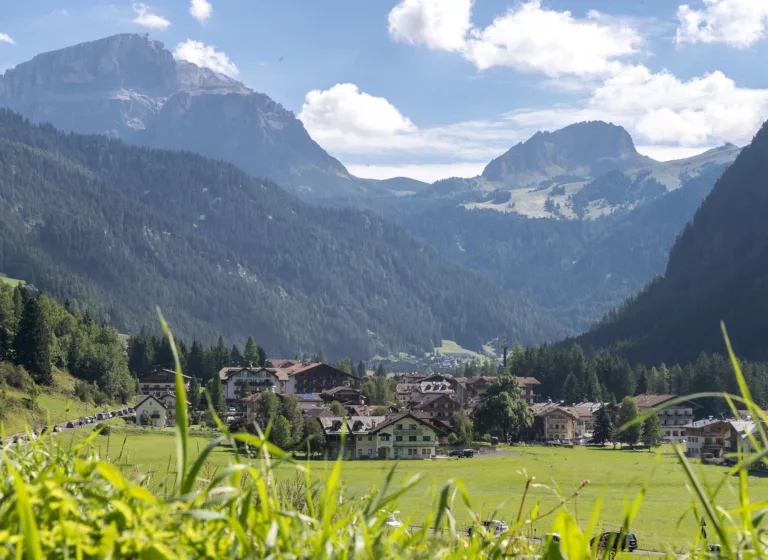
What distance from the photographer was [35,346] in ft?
337

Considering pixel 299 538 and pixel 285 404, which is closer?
pixel 299 538

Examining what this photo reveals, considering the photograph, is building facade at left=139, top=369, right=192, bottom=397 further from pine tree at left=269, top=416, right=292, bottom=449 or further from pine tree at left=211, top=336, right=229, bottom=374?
pine tree at left=269, top=416, right=292, bottom=449

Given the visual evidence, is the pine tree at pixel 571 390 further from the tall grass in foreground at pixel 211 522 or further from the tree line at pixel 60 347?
the tall grass in foreground at pixel 211 522

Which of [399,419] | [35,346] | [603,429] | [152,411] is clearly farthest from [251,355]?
[399,419]

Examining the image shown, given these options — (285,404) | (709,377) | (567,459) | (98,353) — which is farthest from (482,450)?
(709,377)

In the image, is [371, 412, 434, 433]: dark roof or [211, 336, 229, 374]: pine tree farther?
[211, 336, 229, 374]: pine tree

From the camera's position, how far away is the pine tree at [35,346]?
102 metres

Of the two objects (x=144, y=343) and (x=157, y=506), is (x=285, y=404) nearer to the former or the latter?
(x=144, y=343)

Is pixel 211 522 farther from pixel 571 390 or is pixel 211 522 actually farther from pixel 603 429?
pixel 571 390

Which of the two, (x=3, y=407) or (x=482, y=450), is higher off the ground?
(x=3, y=407)

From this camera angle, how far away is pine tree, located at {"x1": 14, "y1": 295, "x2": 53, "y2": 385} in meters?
102

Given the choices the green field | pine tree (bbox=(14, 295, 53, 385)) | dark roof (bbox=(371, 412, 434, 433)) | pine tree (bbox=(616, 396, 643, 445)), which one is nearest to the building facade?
pine tree (bbox=(14, 295, 53, 385))

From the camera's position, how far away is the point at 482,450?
342 feet

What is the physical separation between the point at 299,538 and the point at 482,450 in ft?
338
